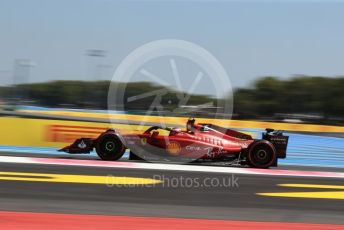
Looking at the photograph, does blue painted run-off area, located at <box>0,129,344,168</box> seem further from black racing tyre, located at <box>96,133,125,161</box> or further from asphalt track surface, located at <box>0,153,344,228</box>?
asphalt track surface, located at <box>0,153,344,228</box>

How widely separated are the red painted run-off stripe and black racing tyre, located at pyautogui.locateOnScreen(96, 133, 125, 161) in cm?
601

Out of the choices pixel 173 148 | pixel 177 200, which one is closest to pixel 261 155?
pixel 173 148

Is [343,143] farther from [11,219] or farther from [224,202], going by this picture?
[11,219]

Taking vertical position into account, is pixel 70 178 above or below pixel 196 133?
below

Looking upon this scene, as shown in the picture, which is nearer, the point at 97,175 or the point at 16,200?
the point at 16,200

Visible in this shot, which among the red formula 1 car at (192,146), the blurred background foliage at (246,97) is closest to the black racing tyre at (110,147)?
the red formula 1 car at (192,146)

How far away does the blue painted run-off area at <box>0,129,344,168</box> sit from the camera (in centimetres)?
1301

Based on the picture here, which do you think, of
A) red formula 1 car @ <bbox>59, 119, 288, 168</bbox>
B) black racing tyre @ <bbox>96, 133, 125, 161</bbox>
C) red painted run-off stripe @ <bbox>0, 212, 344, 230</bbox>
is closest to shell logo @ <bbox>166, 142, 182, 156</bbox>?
red formula 1 car @ <bbox>59, 119, 288, 168</bbox>

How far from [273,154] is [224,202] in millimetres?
4900

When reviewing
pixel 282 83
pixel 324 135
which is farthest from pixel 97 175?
pixel 282 83

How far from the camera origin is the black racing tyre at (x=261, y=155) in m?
10.9

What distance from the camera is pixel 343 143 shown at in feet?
44.9

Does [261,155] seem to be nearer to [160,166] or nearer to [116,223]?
[160,166]

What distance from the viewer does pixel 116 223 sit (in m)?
4.62
